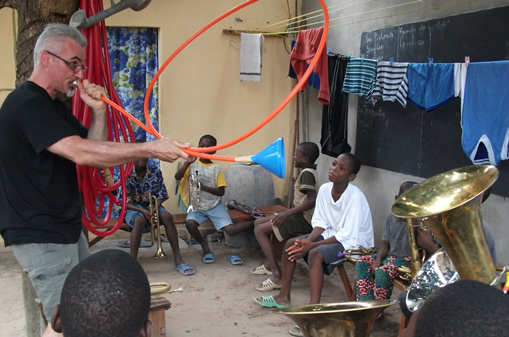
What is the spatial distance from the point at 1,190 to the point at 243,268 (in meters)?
3.66

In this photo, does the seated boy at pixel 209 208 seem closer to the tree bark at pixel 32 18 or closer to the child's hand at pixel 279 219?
the child's hand at pixel 279 219

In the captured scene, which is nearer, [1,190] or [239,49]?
[1,190]

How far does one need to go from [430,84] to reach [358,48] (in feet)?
6.08

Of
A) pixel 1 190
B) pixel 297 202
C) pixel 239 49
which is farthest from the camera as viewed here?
pixel 239 49

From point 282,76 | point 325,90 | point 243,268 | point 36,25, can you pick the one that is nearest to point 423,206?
point 36,25

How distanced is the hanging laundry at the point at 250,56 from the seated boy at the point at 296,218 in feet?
5.90

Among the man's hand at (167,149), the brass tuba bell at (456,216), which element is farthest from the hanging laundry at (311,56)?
the man's hand at (167,149)

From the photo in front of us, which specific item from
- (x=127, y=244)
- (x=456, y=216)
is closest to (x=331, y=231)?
(x=456, y=216)

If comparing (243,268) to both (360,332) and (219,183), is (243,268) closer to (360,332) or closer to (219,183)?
(219,183)

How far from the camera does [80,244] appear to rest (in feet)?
9.86

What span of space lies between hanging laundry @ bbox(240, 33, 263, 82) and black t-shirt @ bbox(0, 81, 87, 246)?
4441mm

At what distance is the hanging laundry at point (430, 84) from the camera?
14.6 ft

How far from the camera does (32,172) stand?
8.75 ft

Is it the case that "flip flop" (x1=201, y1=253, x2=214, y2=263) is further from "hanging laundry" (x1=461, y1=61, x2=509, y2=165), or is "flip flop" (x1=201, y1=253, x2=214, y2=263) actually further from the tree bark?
the tree bark
